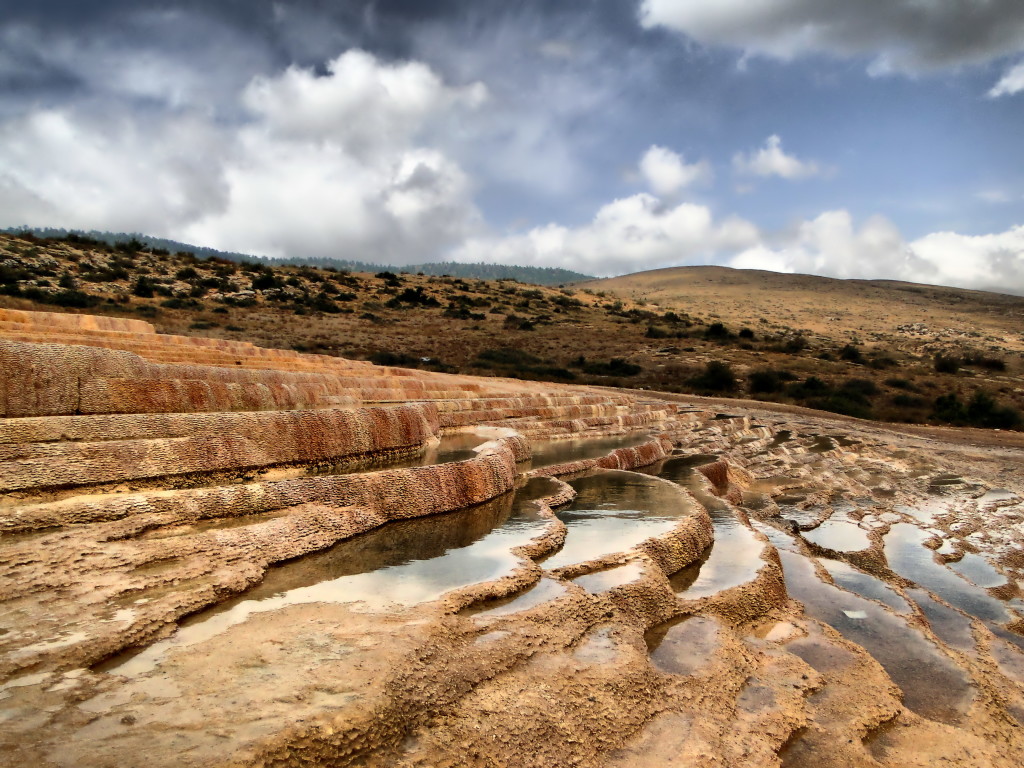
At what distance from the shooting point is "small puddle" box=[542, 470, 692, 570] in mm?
4754

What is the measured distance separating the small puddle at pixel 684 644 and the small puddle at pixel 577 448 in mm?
3971

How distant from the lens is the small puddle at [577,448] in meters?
8.48

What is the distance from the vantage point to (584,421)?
1173 cm

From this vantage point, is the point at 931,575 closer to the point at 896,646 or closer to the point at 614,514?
the point at 896,646

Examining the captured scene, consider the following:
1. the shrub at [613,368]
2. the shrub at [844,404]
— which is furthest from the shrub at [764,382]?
the shrub at [613,368]

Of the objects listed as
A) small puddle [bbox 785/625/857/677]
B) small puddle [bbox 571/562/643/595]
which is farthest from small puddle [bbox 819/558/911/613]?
small puddle [bbox 571/562/643/595]

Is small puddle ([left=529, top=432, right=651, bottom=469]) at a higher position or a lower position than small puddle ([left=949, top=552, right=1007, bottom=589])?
higher

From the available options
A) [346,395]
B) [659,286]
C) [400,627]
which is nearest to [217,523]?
[400,627]

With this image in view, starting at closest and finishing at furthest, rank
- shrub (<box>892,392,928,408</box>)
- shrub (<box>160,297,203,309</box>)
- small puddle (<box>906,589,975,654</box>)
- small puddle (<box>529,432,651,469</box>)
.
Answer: small puddle (<box>906,589,975,654</box>)
small puddle (<box>529,432,651,469</box>)
shrub (<box>892,392,928,408</box>)
shrub (<box>160,297,203,309</box>)

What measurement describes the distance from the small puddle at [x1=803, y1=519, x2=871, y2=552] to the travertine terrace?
6 centimetres

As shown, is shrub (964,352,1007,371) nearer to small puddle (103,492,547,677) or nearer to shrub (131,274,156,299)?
small puddle (103,492,547,677)

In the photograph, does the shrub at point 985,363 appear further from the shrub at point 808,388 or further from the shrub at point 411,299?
the shrub at point 411,299

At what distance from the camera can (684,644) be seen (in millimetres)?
3648

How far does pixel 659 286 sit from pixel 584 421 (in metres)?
77.0
